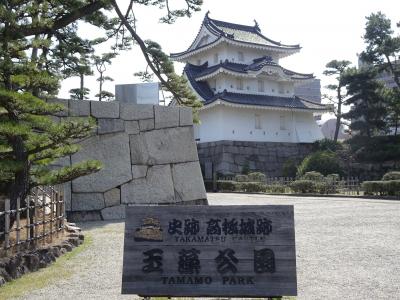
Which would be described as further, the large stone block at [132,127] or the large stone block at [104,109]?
the large stone block at [132,127]

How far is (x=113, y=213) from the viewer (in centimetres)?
1199

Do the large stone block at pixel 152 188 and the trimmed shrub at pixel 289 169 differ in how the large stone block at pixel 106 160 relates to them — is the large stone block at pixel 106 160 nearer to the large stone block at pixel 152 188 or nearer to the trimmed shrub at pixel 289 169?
the large stone block at pixel 152 188

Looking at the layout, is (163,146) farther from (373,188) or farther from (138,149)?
(373,188)

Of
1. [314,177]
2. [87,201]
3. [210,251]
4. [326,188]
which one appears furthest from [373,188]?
[210,251]

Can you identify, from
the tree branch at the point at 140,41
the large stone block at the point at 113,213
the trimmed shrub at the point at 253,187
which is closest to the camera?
the tree branch at the point at 140,41

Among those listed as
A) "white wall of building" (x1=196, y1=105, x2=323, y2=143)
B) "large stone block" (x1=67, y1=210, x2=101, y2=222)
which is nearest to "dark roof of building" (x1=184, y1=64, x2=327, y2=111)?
"white wall of building" (x1=196, y1=105, x2=323, y2=143)

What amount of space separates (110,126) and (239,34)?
23.6 metres

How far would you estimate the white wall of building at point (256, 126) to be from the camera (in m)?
30.0

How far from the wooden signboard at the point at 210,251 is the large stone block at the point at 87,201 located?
7.68 metres

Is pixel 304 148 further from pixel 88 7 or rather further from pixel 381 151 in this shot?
pixel 88 7

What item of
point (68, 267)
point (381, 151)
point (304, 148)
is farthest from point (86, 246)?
point (304, 148)

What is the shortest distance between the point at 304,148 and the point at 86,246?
26580 millimetres

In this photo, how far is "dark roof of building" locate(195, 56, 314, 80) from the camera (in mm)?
30016

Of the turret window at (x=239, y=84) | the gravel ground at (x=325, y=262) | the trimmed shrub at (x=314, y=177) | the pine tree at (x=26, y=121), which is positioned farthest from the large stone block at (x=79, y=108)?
the turret window at (x=239, y=84)
